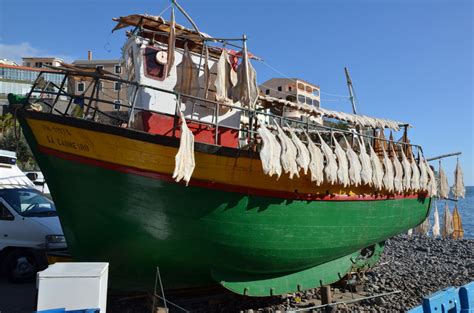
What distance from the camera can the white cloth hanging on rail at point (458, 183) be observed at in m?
11.5

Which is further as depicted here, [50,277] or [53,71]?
[53,71]

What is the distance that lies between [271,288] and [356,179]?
7.85ft

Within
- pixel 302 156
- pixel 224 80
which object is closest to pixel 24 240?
pixel 224 80

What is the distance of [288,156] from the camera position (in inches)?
232

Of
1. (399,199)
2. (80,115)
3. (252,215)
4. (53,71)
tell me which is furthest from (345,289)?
(53,71)

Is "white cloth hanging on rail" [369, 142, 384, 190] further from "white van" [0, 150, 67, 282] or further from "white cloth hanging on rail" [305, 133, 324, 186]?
"white van" [0, 150, 67, 282]

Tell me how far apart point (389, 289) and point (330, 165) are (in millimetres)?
4346

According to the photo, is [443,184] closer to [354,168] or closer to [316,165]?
[354,168]

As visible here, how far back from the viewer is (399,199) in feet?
31.1

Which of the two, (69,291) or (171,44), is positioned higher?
(171,44)

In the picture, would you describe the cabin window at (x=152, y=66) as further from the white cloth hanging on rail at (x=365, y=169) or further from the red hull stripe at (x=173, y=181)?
the white cloth hanging on rail at (x=365, y=169)

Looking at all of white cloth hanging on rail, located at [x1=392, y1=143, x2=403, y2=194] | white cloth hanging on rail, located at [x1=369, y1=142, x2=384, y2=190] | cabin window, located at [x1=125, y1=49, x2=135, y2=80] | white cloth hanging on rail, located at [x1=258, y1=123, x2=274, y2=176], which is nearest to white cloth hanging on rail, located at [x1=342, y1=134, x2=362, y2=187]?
white cloth hanging on rail, located at [x1=369, y1=142, x2=384, y2=190]

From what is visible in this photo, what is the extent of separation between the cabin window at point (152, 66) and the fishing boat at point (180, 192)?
2 centimetres

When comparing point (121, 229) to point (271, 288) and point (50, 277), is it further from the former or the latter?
point (271, 288)
